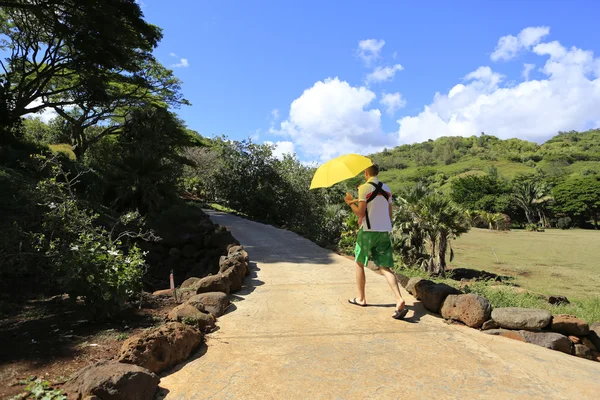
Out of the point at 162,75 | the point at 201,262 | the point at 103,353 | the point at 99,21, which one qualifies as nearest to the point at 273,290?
the point at 103,353

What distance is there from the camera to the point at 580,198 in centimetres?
4447

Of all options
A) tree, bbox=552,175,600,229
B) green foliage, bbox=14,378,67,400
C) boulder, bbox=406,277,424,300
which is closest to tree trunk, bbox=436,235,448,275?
boulder, bbox=406,277,424,300

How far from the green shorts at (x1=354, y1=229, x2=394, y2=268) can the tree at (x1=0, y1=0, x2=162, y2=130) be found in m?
17.1

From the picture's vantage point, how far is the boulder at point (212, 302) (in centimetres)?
466

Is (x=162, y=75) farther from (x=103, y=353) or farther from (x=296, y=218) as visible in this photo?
(x=103, y=353)

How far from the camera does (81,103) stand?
22.8 meters

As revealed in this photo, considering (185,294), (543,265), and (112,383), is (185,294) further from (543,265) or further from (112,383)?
(543,265)

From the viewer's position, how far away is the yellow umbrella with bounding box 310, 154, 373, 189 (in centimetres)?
462

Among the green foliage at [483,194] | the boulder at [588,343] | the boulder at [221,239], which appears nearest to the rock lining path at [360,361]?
the boulder at [588,343]

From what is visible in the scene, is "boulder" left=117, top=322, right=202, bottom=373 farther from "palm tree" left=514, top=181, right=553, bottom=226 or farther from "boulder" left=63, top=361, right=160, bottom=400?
"palm tree" left=514, top=181, right=553, bottom=226

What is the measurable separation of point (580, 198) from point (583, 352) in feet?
164

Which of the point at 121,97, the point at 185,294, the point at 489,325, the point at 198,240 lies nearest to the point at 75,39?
the point at 121,97

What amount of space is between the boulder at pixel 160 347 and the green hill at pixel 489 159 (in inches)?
2498

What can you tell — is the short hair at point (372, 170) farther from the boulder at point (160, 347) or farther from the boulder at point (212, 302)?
the boulder at point (160, 347)
